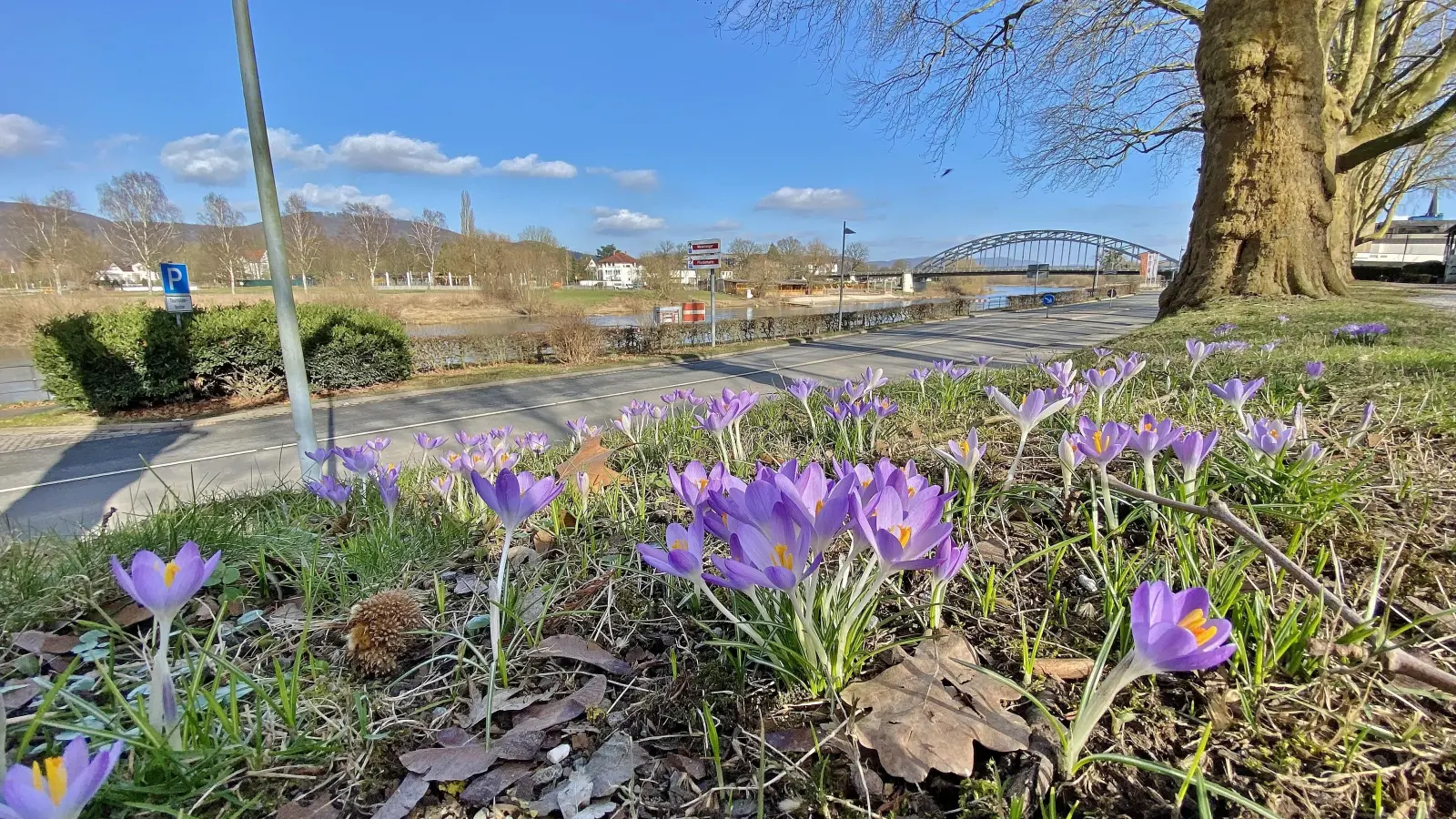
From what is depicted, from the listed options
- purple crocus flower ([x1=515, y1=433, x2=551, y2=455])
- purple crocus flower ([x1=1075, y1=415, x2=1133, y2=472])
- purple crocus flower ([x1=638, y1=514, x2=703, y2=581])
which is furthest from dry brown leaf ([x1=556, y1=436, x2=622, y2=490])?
purple crocus flower ([x1=1075, y1=415, x2=1133, y2=472])

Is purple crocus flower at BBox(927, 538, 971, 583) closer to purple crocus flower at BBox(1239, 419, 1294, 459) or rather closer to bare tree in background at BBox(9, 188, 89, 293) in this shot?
purple crocus flower at BBox(1239, 419, 1294, 459)

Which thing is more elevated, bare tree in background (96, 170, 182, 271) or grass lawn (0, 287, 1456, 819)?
bare tree in background (96, 170, 182, 271)

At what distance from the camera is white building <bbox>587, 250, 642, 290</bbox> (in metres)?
114

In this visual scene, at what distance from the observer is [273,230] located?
18.9 ft

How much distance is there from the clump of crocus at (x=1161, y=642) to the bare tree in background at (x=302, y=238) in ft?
199

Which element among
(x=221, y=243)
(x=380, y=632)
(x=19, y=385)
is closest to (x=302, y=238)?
(x=221, y=243)

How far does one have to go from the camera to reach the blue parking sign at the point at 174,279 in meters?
9.26

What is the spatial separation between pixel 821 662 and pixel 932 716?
181mm

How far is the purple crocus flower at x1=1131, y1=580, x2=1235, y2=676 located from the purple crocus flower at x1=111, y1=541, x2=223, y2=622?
4.07ft

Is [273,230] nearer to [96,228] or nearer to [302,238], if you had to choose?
[302,238]

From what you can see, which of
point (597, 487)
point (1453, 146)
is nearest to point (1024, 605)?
point (597, 487)

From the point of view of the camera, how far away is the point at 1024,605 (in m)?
1.23

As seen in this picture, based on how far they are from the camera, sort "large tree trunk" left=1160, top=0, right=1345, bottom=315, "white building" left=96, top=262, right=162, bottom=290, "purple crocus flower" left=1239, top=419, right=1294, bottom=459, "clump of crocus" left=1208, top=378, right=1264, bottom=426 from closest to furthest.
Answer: "purple crocus flower" left=1239, top=419, right=1294, bottom=459 → "clump of crocus" left=1208, top=378, right=1264, bottom=426 → "large tree trunk" left=1160, top=0, right=1345, bottom=315 → "white building" left=96, top=262, right=162, bottom=290

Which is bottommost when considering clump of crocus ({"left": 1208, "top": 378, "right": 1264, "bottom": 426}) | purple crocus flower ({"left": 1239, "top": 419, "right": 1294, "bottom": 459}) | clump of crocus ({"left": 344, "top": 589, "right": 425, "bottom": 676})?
clump of crocus ({"left": 344, "top": 589, "right": 425, "bottom": 676})
